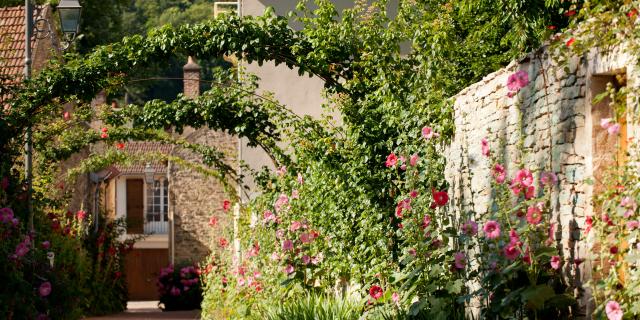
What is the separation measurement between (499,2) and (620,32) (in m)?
5.14

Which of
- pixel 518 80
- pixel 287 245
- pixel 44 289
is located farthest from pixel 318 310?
pixel 518 80

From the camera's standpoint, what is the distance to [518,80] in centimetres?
689

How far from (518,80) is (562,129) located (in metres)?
0.46

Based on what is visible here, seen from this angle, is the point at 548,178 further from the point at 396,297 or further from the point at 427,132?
the point at 396,297

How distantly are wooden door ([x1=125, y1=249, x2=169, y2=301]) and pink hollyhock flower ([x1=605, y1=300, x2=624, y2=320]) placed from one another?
31508 mm

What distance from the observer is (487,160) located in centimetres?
804

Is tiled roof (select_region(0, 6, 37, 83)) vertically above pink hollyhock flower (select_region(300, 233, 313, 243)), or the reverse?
tiled roof (select_region(0, 6, 37, 83))

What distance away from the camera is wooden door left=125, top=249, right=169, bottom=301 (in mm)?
36250

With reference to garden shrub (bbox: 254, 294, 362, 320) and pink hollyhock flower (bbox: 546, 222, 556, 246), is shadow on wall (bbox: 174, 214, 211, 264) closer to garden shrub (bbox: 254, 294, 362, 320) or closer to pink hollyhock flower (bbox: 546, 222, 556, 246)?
garden shrub (bbox: 254, 294, 362, 320)

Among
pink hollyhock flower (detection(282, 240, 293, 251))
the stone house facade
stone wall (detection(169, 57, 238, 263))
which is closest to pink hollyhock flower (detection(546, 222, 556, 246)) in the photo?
pink hollyhock flower (detection(282, 240, 293, 251))

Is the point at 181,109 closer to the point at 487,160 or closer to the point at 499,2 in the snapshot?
the point at 499,2

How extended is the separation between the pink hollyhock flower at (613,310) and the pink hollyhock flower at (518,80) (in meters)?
1.95

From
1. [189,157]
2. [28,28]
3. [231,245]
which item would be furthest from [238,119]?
[189,157]

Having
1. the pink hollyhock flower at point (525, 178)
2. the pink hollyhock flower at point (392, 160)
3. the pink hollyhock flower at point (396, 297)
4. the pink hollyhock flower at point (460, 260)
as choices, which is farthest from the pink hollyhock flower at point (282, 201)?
the pink hollyhock flower at point (525, 178)
